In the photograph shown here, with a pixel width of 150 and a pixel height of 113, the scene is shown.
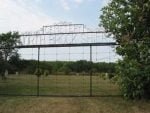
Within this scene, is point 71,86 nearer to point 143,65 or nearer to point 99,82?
point 99,82

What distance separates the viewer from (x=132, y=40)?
1706 centimetres

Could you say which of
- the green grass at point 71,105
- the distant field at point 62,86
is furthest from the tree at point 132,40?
the distant field at point 62,86

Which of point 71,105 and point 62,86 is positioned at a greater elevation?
point 62,86

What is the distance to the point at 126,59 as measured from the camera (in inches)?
664

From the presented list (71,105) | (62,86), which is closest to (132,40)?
(71,105)

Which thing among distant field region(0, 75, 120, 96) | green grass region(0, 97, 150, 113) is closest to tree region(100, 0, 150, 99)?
green grass region(0, 97, 150, 113)

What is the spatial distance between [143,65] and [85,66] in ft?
14.9

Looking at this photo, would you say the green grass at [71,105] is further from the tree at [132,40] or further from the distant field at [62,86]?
the distant field at [62,86]

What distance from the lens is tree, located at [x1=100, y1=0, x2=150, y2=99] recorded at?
16344 millimetres

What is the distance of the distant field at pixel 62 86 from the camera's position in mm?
20000

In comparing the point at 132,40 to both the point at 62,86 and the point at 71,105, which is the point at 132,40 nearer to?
the point at 71,105

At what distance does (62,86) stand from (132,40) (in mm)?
6271

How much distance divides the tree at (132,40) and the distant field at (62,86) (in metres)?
2.16

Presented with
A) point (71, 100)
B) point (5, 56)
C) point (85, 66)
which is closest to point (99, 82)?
point (85, 66)
